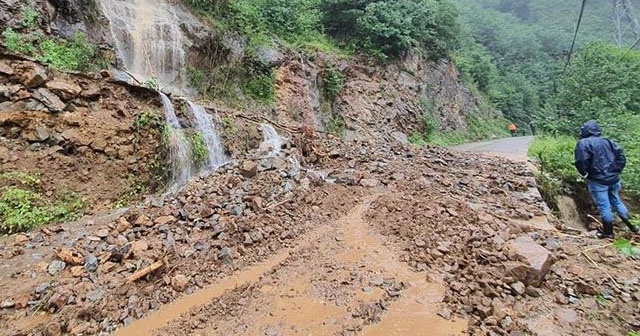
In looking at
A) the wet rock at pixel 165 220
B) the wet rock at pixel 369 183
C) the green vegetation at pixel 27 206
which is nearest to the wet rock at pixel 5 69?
the green vegetation at pixel 27 206

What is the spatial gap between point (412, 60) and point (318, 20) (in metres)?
6.13

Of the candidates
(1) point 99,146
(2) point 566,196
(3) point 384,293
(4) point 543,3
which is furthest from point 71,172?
(4) point 543,3

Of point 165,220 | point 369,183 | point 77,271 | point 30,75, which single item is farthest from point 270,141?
point 77,271

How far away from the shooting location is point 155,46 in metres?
9.71

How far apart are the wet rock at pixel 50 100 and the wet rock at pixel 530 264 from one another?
7184mm

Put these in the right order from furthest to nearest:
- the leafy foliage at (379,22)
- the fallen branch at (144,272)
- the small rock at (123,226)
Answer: the leafy foliage at (379,22), the small rock at (123,226), the fallen branch at (144,272)

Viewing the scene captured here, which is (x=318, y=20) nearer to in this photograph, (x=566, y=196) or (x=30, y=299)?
(x=566, y=196)

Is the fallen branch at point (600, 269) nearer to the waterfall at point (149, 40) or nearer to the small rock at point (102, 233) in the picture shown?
the small rock at point (102, 233)

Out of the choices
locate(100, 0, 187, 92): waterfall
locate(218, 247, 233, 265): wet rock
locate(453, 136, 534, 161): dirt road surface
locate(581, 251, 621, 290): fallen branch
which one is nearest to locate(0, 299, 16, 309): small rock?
locate(218, 247, 233, 265): wet rock

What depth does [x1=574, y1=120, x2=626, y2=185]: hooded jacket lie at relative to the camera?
523 cm

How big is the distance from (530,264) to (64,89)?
756 centimetres

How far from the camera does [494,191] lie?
24.0ft

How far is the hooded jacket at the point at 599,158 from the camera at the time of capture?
17.2 ft

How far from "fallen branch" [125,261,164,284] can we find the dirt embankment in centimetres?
236
